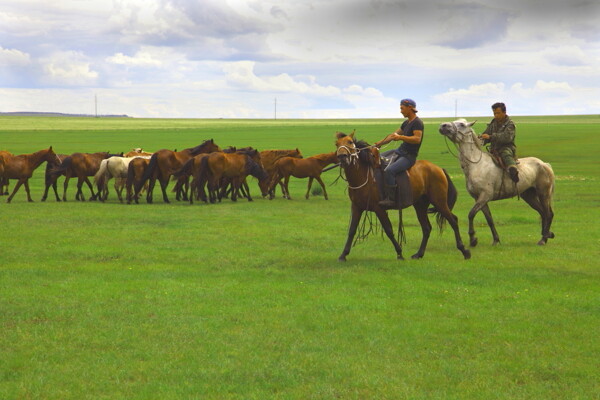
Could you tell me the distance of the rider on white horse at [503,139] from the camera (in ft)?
46.6

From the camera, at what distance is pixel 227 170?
940 inches

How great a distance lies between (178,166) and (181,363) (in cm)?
1776

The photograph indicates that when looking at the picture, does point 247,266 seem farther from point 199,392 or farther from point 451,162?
point 451,162

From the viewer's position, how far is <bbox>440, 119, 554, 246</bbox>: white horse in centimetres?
1404

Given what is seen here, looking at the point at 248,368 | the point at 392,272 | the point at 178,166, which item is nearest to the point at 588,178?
the point at 178,166

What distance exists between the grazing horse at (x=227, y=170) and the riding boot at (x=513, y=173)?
11406 mm

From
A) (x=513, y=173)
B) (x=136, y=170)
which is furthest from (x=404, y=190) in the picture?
(x=136, y=170)

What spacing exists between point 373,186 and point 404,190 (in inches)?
20.8

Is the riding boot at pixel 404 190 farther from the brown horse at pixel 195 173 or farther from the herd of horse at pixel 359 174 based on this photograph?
the brown horse at pixel 195 173

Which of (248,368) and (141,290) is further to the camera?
(141,290)

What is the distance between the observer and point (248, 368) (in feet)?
22.3

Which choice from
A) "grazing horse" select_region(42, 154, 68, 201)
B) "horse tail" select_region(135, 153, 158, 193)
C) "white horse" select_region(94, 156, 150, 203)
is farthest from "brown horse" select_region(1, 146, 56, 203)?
"horse tail" select_region(135, 153, 158, 193)

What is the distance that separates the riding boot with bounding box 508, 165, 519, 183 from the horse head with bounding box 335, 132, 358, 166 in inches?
153

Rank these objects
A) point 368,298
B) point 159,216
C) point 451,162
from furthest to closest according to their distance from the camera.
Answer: point 451,162 < point 159,216 < point 368,298
